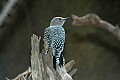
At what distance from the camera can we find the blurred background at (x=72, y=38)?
580 centimetres

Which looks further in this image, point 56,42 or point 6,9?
point 6,9

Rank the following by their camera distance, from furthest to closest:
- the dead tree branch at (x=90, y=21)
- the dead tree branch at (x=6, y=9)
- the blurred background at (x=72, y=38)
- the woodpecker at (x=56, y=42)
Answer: the blurred background at (x=72, y=38) < the dead tree branch at (x=6, y=9) < the dead tree branch at (x=90, y=21) < the woodpecker at (x=56, y=42)

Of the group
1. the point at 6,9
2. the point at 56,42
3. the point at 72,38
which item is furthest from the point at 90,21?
the point at 56,42

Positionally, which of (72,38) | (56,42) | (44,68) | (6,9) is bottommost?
(44,68)

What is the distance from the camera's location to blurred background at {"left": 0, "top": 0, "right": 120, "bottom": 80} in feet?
19.0

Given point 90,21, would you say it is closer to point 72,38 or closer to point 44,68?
point 72,38

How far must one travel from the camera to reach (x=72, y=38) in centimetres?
588

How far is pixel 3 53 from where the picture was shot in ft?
20.0

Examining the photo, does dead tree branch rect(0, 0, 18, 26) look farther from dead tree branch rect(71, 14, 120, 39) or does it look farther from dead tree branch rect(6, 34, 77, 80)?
dead tree branch rect(6, 34, 77, 80)

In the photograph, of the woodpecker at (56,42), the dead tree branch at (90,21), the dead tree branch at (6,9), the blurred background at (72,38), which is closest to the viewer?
the woodpecker at (56,42)

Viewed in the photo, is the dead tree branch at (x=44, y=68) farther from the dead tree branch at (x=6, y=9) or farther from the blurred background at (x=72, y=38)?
the blurred background at (x=72, y=38)

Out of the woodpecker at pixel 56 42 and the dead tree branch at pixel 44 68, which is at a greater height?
the woodpecker at pixel 56 42

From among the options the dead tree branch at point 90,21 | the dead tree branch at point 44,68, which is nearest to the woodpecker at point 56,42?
the dead tree branch at point 44,68

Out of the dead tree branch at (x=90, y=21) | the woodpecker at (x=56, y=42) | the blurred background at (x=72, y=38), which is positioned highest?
the blurred background at (x=72, y=38)
